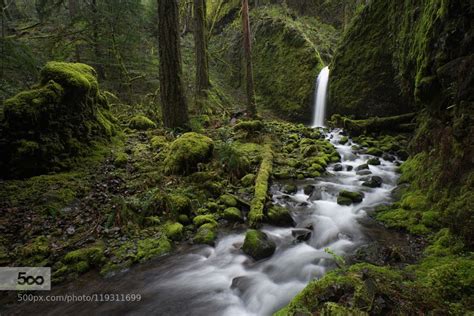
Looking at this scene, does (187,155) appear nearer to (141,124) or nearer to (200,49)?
(141,124)

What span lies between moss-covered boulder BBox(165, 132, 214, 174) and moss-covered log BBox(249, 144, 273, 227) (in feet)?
4.51

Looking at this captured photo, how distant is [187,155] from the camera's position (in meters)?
6.46

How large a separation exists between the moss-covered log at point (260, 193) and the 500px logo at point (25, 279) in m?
3.09

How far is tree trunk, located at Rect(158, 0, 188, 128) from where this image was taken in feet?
25.9

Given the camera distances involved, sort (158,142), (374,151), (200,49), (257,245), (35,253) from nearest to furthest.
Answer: (35,253)
(257,245)
(158,142)
(374,151)
(200,49)

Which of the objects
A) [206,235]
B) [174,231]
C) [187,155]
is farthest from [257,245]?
[187,155]

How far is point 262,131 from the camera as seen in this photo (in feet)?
33.9

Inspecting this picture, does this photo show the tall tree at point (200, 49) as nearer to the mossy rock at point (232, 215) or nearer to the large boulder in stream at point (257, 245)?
the mossy rock at point (232, 215)

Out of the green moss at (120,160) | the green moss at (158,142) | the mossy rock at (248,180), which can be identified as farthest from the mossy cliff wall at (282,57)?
the green moss at (120,160)

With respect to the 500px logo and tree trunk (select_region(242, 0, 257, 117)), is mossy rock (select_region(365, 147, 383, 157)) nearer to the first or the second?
tree trunk (select_region(242, 0, 257, 117))

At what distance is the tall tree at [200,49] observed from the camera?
11805 mm

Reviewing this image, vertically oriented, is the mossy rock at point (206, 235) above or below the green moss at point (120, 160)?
below

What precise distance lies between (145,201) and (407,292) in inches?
162

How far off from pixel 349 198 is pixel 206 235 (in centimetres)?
323
